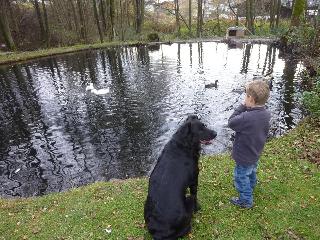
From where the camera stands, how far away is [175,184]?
22.6ft

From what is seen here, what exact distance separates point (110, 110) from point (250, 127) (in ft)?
49.6

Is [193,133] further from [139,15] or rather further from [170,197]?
[139,15]

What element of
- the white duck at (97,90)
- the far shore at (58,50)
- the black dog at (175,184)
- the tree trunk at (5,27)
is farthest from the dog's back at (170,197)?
the tree trunk at (5,27)

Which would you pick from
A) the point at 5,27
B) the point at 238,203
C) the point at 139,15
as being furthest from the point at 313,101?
the point at 139,15

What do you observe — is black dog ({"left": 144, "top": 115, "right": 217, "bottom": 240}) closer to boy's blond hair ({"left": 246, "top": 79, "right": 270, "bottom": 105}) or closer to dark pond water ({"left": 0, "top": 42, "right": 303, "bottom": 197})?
boy's blond hair ({"left": 246, "top": 79, "right": 270, "bottom": 105})

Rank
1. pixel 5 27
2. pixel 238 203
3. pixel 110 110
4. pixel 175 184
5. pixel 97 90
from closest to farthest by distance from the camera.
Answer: pixel 175 184 → pixel 238 203 → pixel 110 110 → pixel 97 90 → pixel 5 27

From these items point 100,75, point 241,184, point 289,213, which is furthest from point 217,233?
point 100,75

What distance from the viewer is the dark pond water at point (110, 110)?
1478cm

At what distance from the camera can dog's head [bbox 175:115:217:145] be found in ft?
23.1

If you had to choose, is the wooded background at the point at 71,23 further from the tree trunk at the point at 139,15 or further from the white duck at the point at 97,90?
the white duck at the point at 97,90

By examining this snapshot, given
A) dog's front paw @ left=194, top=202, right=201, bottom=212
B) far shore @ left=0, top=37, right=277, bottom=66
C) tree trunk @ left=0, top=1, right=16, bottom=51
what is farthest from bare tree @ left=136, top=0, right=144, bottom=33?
dog's front paw @ left=194, top=202, right=201, bottom=212

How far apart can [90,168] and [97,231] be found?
6.73m

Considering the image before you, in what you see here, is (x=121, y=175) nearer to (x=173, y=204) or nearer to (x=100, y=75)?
(x=173, y=204)

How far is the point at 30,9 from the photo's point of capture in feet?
194
